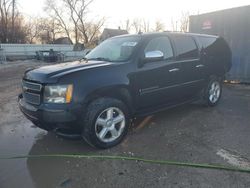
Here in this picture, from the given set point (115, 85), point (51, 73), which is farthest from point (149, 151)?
point (51, 73)

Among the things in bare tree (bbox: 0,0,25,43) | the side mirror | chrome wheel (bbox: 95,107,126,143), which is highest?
bare tree (bbox: 0,0,25,43)

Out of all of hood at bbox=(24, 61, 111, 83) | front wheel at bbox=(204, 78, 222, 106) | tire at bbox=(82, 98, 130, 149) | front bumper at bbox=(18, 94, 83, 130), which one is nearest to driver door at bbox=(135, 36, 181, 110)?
tire at bbox=(82, 98, 130, 149)

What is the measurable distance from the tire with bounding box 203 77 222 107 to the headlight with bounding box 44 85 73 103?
369cm

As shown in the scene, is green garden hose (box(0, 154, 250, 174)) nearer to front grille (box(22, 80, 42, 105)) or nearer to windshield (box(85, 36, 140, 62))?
front grille (box(22, 80, 42, 105))

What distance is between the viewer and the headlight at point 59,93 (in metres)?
3.44

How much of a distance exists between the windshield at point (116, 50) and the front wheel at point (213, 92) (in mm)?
2465

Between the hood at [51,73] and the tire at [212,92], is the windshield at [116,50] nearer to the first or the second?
the hood at [51,73]

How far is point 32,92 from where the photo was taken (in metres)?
3.76

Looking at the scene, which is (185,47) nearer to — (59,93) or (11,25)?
(59,93)

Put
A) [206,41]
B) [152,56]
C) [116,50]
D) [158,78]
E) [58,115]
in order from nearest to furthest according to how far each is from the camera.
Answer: [58,115], [152,56], [158,78], [116,50], [206,41]

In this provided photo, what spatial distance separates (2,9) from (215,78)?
4886 centimetres

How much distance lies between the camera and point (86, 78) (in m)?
3.58

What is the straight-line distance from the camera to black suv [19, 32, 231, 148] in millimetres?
3492

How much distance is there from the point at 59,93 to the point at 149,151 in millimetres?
1632
